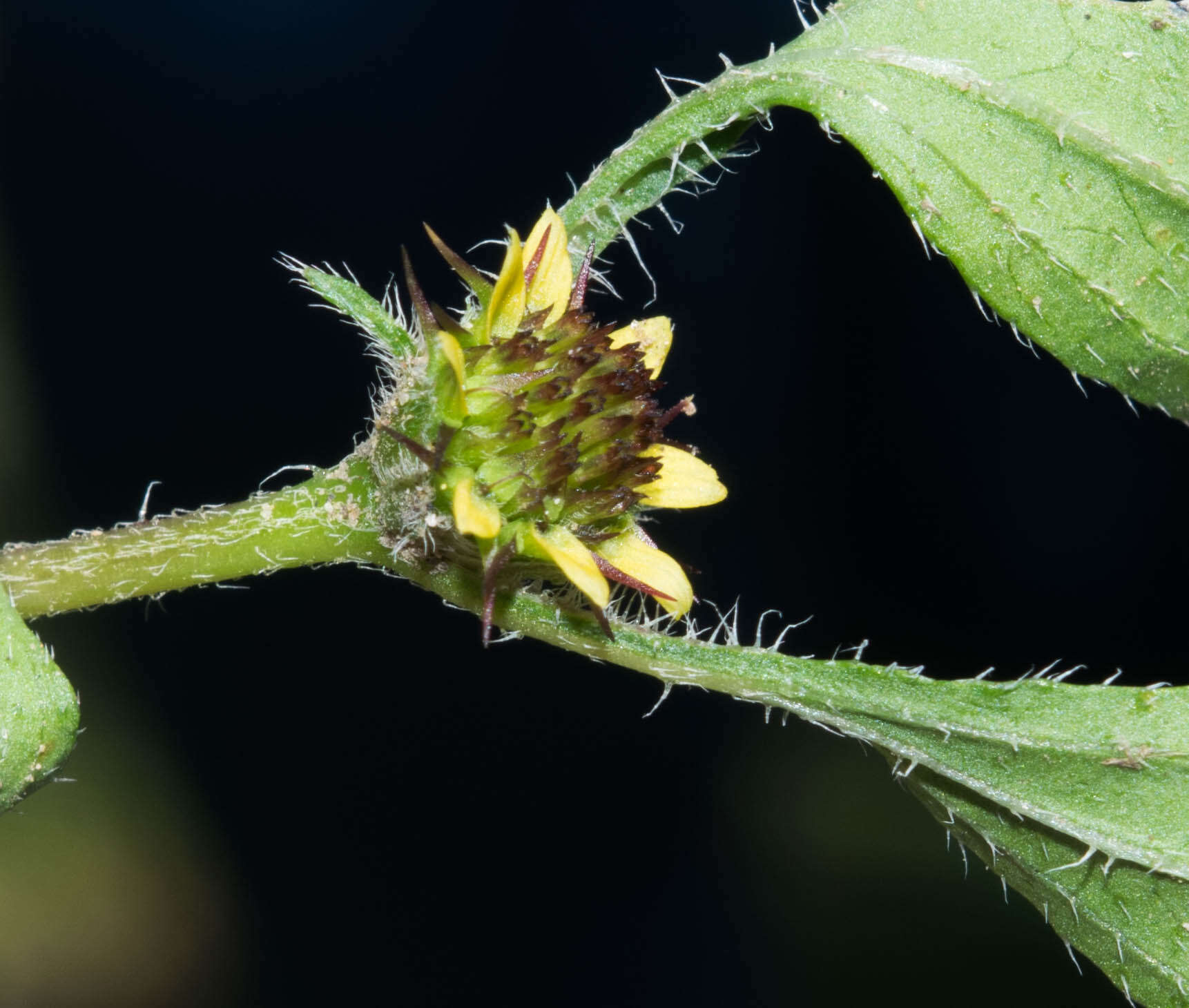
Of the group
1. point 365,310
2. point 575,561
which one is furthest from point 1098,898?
point 365,310

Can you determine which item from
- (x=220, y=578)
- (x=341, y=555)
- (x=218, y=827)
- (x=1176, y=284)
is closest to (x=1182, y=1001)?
(x=1176, y=284)

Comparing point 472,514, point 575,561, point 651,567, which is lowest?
point 651,567

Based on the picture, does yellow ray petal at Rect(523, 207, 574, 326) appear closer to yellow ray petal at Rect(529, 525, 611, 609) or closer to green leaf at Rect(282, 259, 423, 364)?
green leaf at Rect(282, 259, 423, 364)

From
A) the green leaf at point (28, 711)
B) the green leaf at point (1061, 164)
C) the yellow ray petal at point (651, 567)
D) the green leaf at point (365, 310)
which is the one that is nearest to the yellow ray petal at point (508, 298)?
the green leaf at point (365, 310)

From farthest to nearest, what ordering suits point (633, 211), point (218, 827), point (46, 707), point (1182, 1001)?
point (218, 827) < point (633, 211) < point (1182, 1001) < point (46, 707)

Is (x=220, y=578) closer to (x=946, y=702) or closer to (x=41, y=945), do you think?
(x=946, y=702)

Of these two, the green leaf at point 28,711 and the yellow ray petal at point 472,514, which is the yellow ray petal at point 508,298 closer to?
the yellow ray petal at point 472,514

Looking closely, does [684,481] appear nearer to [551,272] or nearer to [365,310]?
[551,272]
